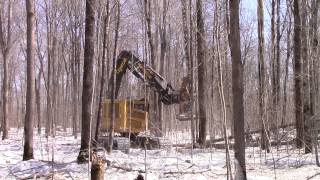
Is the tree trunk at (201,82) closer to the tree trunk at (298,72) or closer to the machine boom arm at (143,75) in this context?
the machine boom arm at (143,75)

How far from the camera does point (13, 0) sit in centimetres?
3228

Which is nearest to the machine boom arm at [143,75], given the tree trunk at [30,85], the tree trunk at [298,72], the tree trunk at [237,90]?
the tree trunk at [298,72]

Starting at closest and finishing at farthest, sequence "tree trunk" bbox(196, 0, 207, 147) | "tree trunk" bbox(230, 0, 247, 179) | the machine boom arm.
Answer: "tree trunk" bbox(230, 0, 247, 179), "tree trunk" bbox(196, 0, 207, 147), the machine boom arm

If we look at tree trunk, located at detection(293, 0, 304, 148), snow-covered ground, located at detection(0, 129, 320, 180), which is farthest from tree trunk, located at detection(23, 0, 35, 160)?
tree trunk, located at detection(293, 0, 304, 148)

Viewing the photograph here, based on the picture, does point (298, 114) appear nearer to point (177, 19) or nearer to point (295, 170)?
point (295, 170)

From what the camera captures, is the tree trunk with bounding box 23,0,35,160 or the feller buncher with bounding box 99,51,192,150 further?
the feller buncher with bounding box 99,51,192,150

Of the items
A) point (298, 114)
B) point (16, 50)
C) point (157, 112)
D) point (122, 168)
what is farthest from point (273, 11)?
point (16, 50)

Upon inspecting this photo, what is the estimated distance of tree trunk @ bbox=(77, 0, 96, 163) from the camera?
1269 centimetres

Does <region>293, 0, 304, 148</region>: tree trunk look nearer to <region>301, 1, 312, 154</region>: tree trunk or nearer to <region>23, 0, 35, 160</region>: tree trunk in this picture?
<region>301, 1, 312, 154</region>: tree trunk

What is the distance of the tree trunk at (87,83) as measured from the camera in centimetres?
1269

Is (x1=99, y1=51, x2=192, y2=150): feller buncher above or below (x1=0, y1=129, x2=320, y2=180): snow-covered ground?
above

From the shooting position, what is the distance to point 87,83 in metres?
12.9

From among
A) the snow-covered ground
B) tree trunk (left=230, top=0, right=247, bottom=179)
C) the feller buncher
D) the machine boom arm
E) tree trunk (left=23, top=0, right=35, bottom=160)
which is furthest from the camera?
the machine boom arm

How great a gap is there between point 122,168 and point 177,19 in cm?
2493
